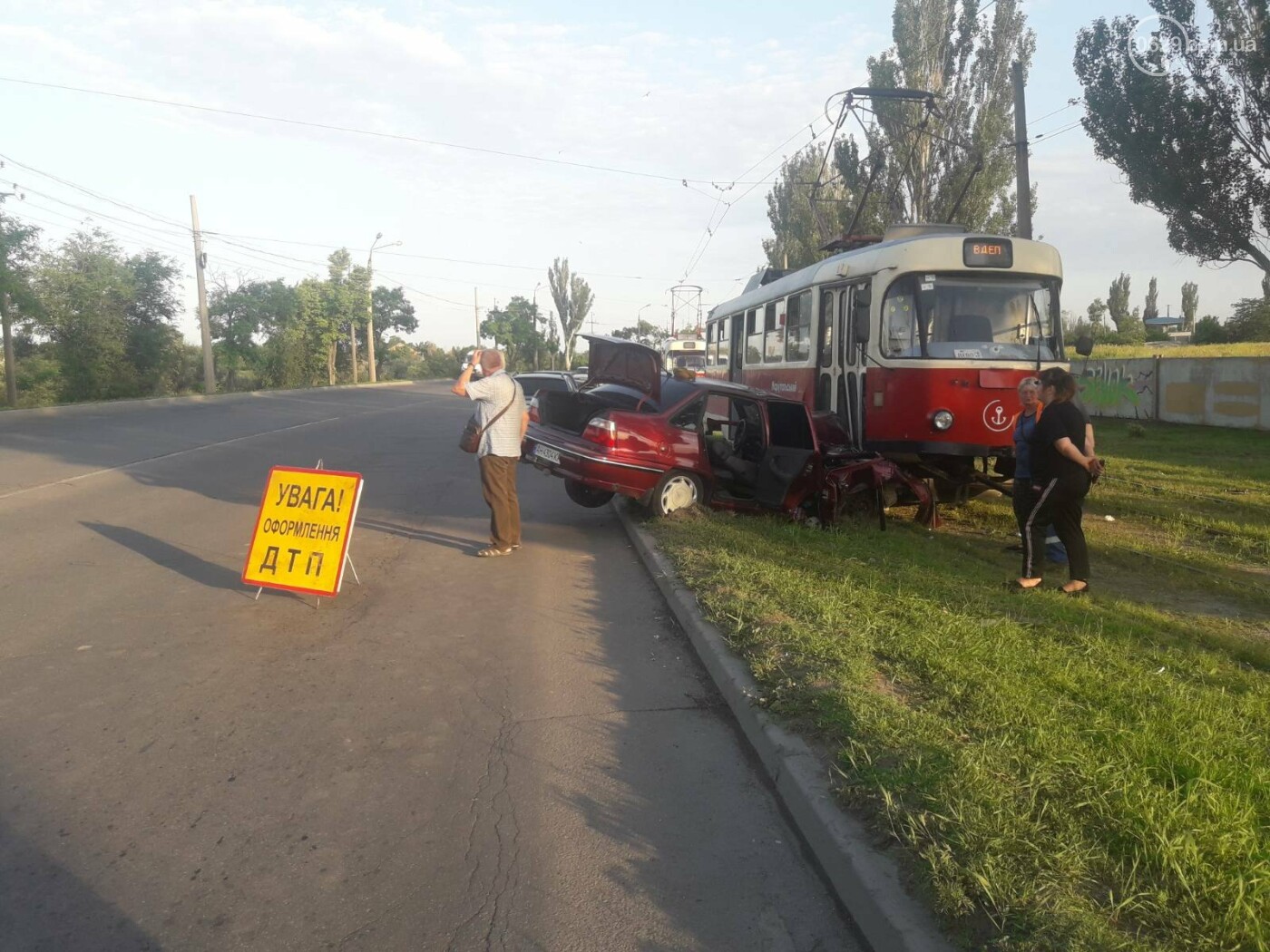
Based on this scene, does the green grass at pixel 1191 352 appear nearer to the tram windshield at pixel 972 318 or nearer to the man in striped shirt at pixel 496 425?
the tram windshield at pixel 972 318

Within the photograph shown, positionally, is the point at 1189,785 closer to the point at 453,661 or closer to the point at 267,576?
the point at 453,661

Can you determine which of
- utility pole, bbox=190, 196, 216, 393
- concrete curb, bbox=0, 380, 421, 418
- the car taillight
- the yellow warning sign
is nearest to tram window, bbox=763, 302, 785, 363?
the car taillight

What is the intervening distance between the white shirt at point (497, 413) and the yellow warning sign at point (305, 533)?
5.31 feet

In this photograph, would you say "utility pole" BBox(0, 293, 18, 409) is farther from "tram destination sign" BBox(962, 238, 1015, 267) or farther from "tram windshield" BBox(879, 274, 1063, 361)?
"tram destination sign" BBox(962, 238, 1015, 267)

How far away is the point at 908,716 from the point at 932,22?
1017 inches

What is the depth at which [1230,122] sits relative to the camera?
17.2 meters

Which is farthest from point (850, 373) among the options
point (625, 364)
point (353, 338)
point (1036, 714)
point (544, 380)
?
point (353, 338)

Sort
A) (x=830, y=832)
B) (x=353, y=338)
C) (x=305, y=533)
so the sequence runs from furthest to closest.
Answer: (x=353, y=338) < (x=305, y=533) < (x=830, y=832)

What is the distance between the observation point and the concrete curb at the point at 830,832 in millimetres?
3025

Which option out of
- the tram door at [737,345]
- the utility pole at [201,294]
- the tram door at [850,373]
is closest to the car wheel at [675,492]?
the tram door at [850,373]

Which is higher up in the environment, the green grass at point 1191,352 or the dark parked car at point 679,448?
the green grass at point 1191,352

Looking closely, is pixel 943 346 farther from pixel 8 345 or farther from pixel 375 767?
pixel 8 345

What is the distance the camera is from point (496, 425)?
8.70 m

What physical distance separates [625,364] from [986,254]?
4.30m
